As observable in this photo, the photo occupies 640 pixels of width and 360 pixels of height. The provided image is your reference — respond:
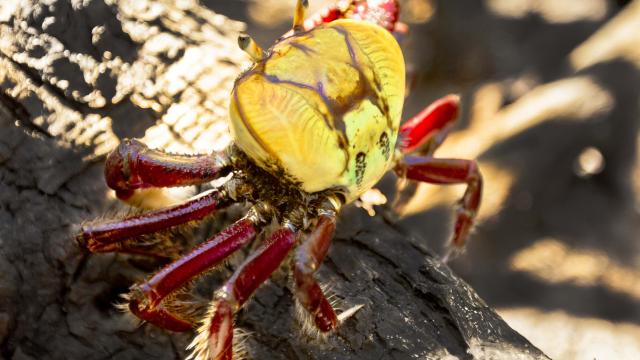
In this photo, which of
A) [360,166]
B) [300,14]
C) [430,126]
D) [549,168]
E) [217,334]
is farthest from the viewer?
[549,168]

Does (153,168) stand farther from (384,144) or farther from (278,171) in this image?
(384,144)

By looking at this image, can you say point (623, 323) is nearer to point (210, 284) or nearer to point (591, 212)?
point (591, 212)

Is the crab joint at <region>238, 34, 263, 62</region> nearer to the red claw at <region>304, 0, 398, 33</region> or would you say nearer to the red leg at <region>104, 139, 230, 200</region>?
the red leg at <region>104, 139, 230, 200</region>

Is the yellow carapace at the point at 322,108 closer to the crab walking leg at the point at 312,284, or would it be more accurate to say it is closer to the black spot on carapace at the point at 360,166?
the black spot on carapace at the point at 360,166

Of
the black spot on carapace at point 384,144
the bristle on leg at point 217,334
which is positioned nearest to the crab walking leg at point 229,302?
the bristle on leg at point 217,334

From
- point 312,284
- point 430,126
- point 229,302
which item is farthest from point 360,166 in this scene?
point 430,126

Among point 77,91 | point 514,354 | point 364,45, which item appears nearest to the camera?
point 514,354

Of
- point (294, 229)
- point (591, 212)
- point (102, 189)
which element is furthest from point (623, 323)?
point (102, 189)
